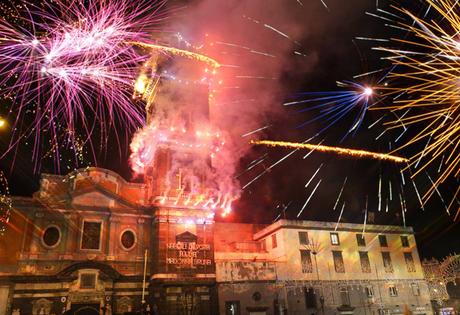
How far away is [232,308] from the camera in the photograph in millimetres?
32562

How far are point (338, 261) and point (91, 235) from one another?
2579 cm

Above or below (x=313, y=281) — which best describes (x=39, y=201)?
above

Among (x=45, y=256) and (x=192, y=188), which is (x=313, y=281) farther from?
(x=45, y=256)

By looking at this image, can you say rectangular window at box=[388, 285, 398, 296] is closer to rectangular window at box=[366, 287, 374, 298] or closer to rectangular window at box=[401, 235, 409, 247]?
rectangular window at box=[366, 287, 374, 298]

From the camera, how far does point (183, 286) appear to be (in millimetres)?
30922

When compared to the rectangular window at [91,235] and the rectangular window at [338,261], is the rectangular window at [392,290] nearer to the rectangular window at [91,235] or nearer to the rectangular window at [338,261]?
the rectangular window at [338,261]

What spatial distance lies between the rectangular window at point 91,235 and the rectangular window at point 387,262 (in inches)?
1248

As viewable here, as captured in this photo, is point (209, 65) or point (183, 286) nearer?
point (183, 286)

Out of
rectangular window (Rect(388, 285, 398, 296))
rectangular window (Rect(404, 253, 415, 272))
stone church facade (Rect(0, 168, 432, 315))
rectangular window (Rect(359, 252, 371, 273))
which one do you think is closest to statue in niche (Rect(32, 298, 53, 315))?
stone church facade (Rect(0, 168, 432, 315))

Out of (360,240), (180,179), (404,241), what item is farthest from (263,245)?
(404,241)

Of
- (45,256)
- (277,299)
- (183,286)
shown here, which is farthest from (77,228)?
(277,299)

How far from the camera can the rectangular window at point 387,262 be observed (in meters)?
42.6

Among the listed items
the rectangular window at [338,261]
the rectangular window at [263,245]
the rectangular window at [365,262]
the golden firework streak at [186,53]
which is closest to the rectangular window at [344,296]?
the rectangular window at [338,261]

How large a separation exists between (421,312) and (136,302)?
32.1 metres
